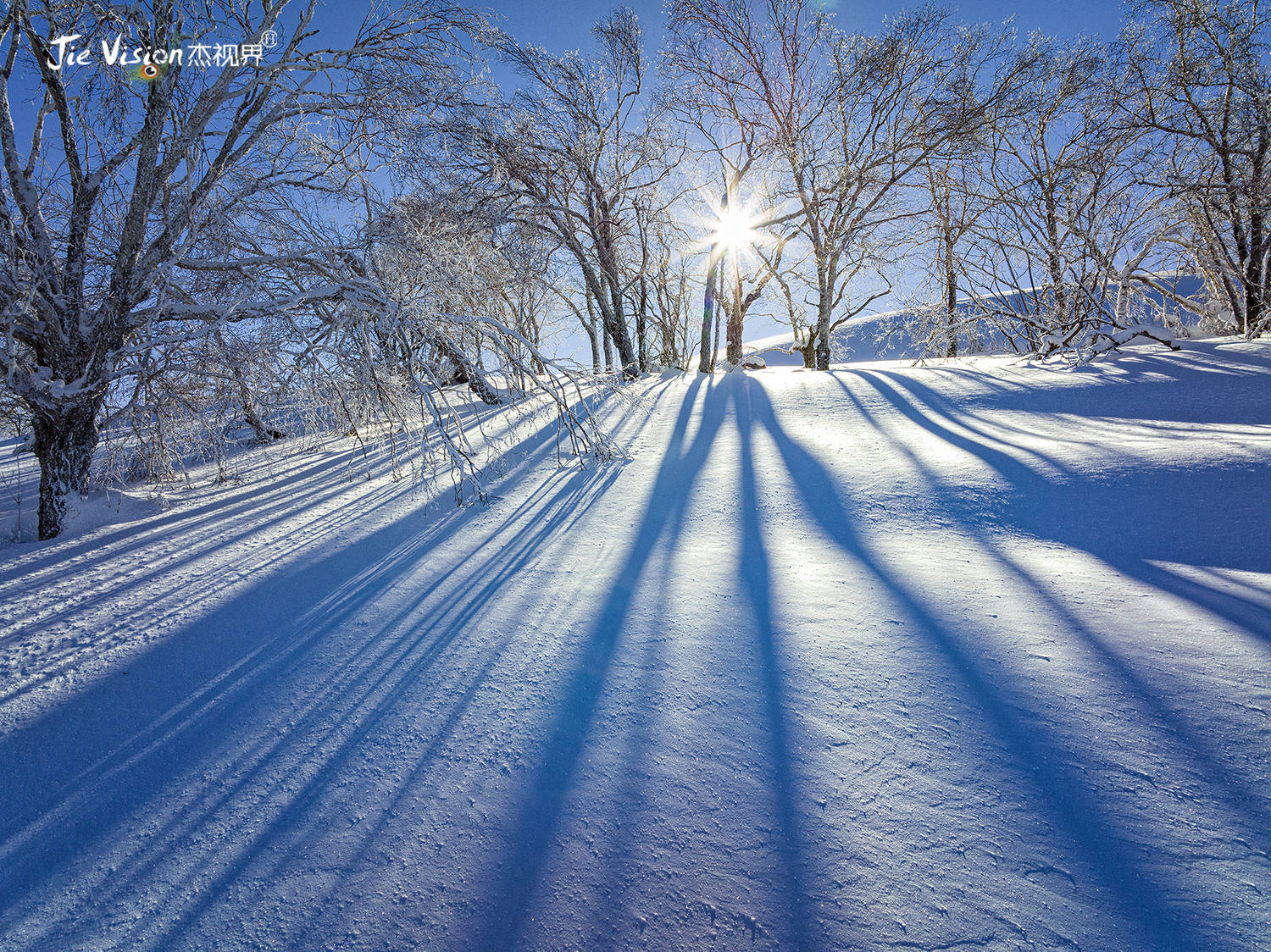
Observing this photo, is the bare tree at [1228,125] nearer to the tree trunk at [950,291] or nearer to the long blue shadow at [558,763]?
the tree trunk at [950,291]

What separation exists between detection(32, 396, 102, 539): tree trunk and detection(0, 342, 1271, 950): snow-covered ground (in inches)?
29.9

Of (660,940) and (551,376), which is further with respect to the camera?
(551,376)

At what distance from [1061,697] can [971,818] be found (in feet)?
1.48

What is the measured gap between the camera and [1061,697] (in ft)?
3.75

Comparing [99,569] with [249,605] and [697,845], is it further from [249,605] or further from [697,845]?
[697,845]

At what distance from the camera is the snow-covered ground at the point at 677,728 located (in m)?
0.81

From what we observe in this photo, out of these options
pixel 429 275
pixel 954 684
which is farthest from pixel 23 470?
pixel 954 684

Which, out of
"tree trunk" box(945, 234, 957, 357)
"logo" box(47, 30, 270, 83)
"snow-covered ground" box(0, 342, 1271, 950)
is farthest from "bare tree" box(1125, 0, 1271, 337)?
"logo" box(47, 30, 270, 83)

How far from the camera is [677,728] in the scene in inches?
46.2

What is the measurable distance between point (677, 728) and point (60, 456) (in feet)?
13.3

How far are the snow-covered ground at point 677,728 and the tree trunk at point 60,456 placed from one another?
29.9 inches

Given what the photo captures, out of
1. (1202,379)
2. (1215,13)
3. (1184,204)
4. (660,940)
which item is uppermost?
(1215,13)

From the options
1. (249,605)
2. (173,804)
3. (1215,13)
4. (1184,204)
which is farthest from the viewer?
(1184,204)

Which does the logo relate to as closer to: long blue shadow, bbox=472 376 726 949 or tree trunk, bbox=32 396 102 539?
tree trunk, bbox=32 396 102 539
